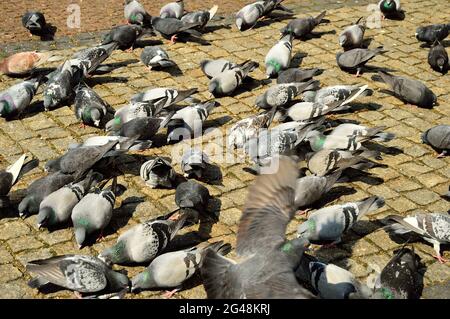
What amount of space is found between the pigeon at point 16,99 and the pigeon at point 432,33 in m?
7.02

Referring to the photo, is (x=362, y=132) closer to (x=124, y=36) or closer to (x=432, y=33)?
(x=432, y=33)

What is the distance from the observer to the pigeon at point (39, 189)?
698 cm

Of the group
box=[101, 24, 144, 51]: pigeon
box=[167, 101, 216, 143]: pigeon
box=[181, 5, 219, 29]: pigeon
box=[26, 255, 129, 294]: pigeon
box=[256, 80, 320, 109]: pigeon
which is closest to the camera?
box=[26, 255, 129, 294]: pigeon

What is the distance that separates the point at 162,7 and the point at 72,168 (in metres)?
6.46

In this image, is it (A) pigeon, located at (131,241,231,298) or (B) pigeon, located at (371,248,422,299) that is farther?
(A) pigeon, located at (131,241,231,298)

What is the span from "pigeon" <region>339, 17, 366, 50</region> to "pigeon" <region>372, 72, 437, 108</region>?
1.46m

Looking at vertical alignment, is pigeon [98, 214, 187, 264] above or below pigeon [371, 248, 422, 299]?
above

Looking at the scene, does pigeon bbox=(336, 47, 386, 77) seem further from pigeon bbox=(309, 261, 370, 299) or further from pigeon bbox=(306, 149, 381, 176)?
pigeon bbox=(309, 261, 370, 299)

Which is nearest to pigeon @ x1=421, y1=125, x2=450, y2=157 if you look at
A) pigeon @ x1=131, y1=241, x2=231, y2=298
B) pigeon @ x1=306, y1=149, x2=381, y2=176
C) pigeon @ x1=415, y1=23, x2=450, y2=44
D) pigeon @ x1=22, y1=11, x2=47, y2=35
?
pigeon @ x1=306, y1=149, x2=381, y2=176

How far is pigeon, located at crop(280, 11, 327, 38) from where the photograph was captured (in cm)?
1152

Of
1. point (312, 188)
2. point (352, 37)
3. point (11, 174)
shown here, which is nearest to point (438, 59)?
point (352, 37)

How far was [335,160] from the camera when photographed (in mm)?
7570

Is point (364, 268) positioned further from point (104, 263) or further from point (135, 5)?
point (135, 5)

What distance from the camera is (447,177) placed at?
800cm
